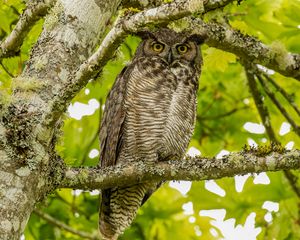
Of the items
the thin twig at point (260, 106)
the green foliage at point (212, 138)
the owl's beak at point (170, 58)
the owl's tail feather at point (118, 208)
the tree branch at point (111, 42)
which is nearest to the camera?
the tree branch at point (111, 42)

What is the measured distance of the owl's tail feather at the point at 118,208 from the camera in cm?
483

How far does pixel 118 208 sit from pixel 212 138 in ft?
6.23

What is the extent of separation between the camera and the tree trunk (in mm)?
2619

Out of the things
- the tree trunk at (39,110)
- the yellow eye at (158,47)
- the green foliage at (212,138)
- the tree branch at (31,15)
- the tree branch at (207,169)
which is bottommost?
the green foliage at (212,138)

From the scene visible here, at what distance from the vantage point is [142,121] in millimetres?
4699

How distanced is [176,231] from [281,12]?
85.5 inches

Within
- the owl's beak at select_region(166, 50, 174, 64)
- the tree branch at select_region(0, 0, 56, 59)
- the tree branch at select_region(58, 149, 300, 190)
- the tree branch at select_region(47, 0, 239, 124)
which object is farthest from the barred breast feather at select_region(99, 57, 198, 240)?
the tree branch at select_region(47, 0, 239, 124)

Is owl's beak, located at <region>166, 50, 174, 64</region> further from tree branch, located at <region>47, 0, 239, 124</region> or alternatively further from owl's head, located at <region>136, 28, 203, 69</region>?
tree branch, located at <region>47, 0, 239, 124</region>

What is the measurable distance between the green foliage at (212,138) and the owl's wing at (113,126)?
0.93 ft

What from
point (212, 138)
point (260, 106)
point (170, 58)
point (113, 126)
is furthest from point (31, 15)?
point (212, 138)

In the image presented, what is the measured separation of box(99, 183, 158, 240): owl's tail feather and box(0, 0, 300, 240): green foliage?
22 centimetres

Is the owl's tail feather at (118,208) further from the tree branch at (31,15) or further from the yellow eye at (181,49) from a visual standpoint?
the tree branch at (31,15)

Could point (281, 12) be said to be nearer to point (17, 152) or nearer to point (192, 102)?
point (192, 102)

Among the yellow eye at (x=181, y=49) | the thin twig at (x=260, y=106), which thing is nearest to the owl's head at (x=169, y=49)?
the yellow eye at (x=181, y=49)
